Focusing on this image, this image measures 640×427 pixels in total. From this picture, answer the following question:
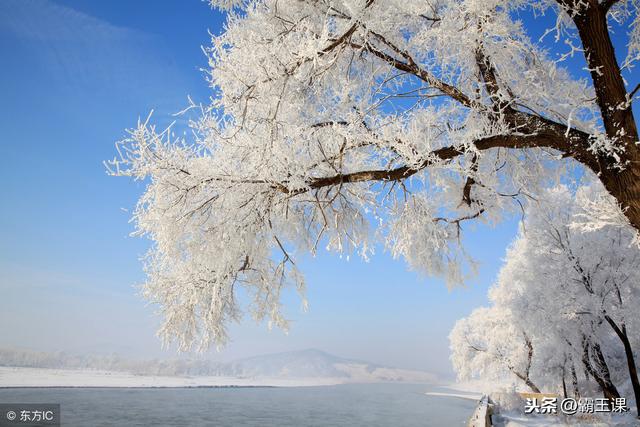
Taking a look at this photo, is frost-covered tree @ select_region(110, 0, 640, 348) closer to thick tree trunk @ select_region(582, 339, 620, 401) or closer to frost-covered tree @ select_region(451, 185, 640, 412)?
frost-covered tree @ select_region(451, 185, 640, 412)

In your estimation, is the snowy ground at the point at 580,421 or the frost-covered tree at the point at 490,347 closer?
the snowy ground at the point at 580,421

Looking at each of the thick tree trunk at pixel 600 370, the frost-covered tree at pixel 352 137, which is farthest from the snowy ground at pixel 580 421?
the frost-covered tree at pixel 352 137

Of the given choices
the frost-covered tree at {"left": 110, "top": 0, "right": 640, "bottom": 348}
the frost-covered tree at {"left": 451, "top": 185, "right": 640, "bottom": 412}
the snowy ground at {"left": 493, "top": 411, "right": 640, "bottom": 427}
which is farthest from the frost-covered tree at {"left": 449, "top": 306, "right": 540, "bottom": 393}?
the frost-covered tree at {"left": 110, "top": 0, "right": 640, "bottom": 348}

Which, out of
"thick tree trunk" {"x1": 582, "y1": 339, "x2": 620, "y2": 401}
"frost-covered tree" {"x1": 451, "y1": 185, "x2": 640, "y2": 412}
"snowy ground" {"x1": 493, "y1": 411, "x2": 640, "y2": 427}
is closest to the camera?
"snowy ground" {"x1": 493, "y1": 411, "x2": 640, "y2": 427}

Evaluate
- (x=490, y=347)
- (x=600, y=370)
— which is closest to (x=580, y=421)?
(x=600, y=370)

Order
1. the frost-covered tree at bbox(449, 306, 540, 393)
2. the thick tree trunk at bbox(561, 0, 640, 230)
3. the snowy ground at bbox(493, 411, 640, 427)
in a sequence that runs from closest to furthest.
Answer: the thick tree trunk at bbox(561, 0, 640, 230) → the snowy ground at bbox(493, 411, 640, 427) → the frost-covered tree at bbox(449, 306, 540, 393)

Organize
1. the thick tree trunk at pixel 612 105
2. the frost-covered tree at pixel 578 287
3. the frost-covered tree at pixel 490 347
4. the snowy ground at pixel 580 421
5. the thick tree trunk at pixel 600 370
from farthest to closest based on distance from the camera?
1. the frost-covered tree at pixel 490 347
2. the thick tree trunk at pixel 600 370
3. the frost-covered tree at pixel 578 287
4. the snowy ground at pixel 580 421
5. the thick tree trunk at pixel 612 105

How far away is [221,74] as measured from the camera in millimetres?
4566

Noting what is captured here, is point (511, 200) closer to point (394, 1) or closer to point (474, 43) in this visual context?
point (474, 43)

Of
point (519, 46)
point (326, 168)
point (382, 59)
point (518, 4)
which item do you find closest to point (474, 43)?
point (519, 46)

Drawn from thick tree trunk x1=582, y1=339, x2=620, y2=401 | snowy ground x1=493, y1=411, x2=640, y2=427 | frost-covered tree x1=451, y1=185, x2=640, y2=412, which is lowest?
snowy ground x1=493, y1=411, x2=640, y2=427

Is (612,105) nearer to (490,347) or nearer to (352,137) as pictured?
(352,137)

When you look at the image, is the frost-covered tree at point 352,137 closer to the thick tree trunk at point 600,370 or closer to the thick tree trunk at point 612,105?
the thick tree trunk at point 612,105

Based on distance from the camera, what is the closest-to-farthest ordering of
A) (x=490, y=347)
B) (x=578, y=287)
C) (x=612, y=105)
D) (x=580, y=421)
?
1. (x=612, y=105)
2. (x=580, y=421)
3. (x=578, y=287)
4. (x=490, y=347)
